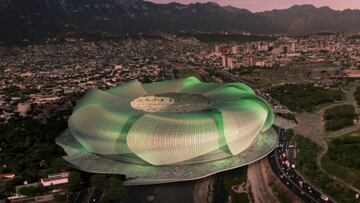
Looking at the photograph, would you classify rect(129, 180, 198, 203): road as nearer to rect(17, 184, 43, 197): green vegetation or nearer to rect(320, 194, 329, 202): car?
rect(17, 184, 43, 197): green vegetation

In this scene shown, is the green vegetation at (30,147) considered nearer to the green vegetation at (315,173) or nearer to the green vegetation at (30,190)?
the green vegetation at (30,190)

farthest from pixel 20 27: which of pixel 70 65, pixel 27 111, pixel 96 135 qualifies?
pixel 96 135

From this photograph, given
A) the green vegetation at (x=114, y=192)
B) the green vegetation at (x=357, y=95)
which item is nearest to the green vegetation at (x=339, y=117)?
the green vegetation at (x=357, y=95)

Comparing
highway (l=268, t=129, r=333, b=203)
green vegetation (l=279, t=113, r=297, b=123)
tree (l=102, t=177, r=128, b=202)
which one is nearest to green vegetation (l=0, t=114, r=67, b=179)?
tree (l=102, t=177, r=128, b=202)

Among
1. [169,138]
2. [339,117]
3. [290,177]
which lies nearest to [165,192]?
[169,138]

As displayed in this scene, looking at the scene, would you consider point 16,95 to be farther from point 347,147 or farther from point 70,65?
point 347,147

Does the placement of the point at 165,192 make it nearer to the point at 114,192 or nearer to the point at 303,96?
the point at 114,192

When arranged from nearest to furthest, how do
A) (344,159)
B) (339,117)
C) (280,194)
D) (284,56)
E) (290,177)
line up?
(280,194) → (290,177) → (344,159) → (339,117) → (284,56)
